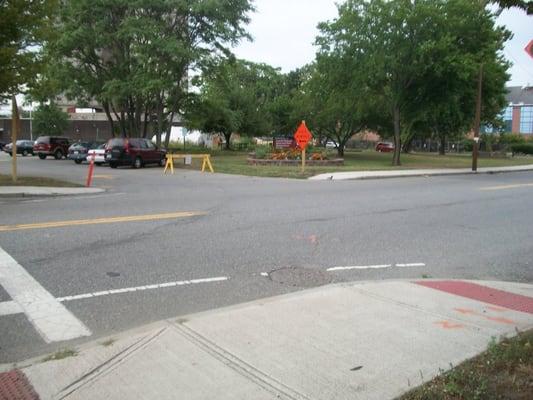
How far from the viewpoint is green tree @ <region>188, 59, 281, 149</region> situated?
40312mm

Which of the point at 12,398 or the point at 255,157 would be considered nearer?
the point at 12,398

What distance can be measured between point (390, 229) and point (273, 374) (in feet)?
22.9

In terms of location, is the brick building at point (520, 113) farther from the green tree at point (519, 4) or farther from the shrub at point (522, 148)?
the green tree at point (519, 4)

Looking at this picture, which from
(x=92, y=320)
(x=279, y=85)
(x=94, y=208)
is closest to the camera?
(x=92, y=320)

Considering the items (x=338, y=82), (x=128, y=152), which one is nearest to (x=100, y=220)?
(x=128, y=152)

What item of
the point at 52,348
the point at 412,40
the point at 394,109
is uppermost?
the point at 412,40

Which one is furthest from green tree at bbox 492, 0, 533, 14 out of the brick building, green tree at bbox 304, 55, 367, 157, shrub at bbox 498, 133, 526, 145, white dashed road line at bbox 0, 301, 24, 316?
the brick building

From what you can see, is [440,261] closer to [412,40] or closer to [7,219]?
[7,219]

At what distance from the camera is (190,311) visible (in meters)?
5.42

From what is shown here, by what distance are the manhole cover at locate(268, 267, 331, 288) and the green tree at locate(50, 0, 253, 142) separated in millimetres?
27414

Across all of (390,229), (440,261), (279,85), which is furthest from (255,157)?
(279,85)

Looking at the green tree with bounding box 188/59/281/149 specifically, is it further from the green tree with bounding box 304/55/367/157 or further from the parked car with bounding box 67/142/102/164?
the parked car with bounding box 67/142/102/164

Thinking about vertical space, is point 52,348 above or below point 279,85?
below

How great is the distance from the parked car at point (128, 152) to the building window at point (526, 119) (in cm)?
11244
